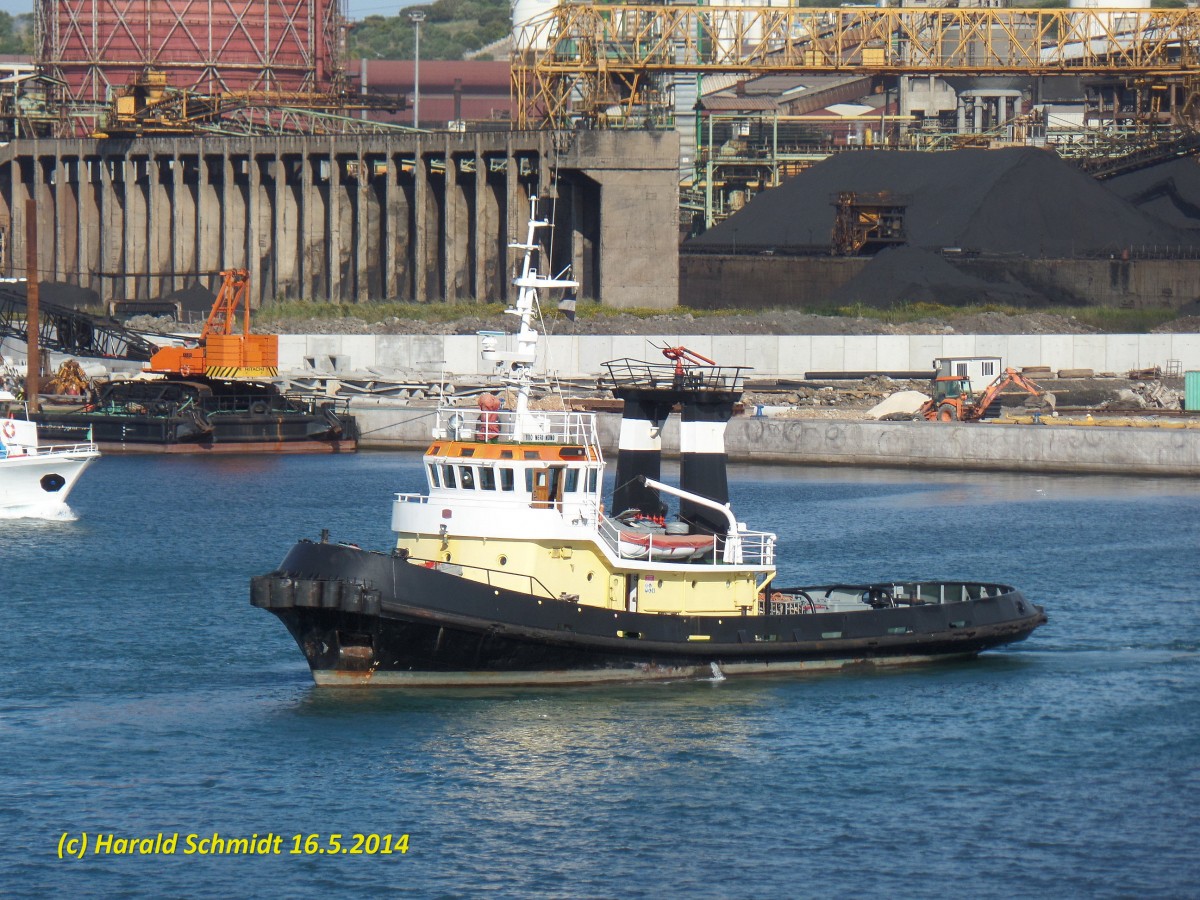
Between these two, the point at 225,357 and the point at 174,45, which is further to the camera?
the point at 174,45

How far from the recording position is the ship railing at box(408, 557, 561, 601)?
2784 cm

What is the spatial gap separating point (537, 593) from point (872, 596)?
261 inches

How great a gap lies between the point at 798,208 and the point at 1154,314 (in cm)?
2009

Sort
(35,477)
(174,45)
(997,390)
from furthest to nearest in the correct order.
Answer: (174,45) → (997,390) → (35,477)

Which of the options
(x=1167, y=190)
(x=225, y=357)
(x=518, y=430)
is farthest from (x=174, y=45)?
(x=518, y=430)

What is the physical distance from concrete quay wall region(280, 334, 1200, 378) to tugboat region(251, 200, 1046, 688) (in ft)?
126

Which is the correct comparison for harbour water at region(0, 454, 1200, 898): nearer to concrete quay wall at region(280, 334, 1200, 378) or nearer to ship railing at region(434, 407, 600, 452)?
ship railing at region(434, 407, 600, 452)

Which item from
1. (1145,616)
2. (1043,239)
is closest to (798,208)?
(1043,239)

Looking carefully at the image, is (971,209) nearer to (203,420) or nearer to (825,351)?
(825,351)

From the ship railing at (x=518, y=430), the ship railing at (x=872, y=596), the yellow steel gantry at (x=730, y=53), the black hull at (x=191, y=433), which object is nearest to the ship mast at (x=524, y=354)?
the ship railing at (x=518, y=430)

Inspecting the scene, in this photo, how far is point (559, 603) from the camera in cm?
2752

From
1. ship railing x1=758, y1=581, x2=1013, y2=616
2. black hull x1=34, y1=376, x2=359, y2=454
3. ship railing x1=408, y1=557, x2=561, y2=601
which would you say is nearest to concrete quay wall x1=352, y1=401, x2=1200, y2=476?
black hull x1=34, y1=376, x2=359, y2=454

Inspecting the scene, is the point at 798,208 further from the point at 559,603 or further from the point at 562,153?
the point at 559,603

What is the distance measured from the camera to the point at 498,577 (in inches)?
1101
